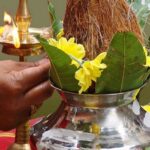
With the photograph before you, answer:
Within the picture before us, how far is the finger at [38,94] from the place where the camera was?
670 millimetres

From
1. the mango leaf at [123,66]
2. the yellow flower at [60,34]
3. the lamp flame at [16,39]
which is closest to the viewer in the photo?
the mango leaf at [123,66]

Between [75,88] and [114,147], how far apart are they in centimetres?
9

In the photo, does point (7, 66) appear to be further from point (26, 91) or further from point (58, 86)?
point (58, 86)

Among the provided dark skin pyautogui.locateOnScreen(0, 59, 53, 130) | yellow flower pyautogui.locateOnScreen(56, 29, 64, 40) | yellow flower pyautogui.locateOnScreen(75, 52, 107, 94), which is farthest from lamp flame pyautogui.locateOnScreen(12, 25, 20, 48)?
yellow flower pyautogui.locateOnScreen(75, 52, 107, 94)

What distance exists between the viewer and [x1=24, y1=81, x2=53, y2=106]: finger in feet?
2.20

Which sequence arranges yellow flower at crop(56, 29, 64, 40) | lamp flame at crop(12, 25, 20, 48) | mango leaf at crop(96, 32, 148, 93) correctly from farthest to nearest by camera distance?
1. lamp flame at crop(12, 25, 20, 48)
2. yellow flower at crop(56, 29, 64, 40)
3. mango leaf at crop(96, 32, 148, 93)

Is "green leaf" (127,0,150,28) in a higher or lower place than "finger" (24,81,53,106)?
higher

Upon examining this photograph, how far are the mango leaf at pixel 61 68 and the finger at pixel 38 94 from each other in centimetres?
10

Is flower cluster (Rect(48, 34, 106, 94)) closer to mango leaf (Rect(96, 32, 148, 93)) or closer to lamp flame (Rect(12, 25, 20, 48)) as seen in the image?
mango leaf (Rect(96, 32, 148, 93))

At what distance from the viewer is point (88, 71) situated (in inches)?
20.8

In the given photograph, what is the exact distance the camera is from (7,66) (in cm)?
75

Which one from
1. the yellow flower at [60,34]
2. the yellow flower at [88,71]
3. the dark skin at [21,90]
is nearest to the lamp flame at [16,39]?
the dark skin at [21,90]

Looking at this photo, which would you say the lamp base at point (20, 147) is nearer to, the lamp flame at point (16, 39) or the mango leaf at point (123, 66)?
the lamp flame at point (16, 39)

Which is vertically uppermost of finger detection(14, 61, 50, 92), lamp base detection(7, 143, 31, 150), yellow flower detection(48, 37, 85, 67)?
yellow flower detection(48, 37, 85, 67)
